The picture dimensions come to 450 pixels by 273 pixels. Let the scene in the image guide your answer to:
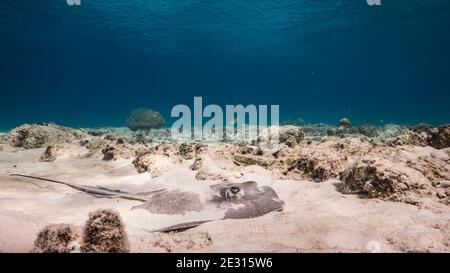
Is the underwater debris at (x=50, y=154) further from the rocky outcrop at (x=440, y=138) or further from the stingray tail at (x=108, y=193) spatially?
the rocky outcrop at (x=440, y=138)

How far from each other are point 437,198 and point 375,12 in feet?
Answer: 145

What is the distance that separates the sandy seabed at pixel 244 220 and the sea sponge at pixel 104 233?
0.86 ft

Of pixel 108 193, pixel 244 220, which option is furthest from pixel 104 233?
pixel 108 193

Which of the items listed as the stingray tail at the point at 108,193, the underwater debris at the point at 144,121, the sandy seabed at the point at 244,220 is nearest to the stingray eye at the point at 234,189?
the sandy seabed at the point at 244,220

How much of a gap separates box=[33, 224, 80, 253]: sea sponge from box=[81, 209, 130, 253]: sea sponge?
0.17 meters

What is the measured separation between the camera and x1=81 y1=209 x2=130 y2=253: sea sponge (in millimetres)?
2949

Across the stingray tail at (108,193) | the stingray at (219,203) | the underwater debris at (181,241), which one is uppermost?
the stingray at (219,203)

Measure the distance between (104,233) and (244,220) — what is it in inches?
69.0

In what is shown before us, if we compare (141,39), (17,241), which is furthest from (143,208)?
(141,39)

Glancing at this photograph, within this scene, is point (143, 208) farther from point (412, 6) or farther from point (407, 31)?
point (407, 31)

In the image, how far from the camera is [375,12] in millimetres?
41469

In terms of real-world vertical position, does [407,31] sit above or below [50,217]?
above

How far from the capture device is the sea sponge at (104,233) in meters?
2.95

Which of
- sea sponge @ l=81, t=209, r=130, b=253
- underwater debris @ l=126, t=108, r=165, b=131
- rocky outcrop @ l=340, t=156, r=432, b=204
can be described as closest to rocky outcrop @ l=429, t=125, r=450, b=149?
rocky outcrop @ l=340, t=156, r=432, b=204
